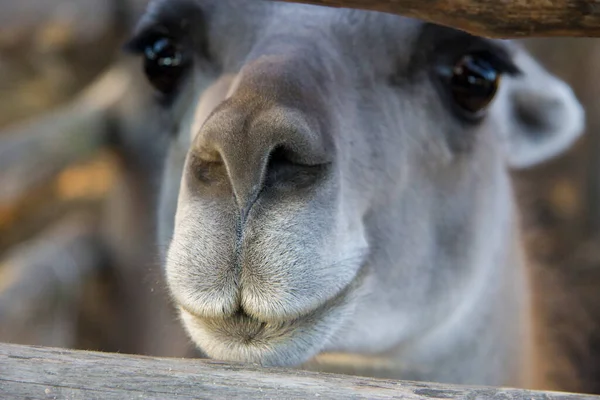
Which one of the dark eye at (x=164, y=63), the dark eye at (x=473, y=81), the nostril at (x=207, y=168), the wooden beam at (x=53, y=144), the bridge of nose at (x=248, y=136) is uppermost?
the dark eye at (x=473, y=81)

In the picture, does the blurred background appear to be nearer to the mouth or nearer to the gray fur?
the gray fur

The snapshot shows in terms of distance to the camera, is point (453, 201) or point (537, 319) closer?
point (453, 201)

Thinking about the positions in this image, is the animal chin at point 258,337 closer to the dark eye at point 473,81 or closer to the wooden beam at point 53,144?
the dark eye at point 473,81

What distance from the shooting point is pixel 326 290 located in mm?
1562

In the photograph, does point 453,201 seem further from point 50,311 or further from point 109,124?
point 50,311

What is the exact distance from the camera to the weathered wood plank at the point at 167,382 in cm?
115

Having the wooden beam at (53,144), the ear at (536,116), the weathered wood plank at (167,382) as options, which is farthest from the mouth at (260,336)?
the wooden beam at (53,144)

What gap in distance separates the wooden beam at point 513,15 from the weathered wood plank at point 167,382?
630 mm

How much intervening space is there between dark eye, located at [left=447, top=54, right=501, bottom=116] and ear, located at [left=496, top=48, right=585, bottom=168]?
0.62m

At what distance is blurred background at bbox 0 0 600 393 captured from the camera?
3.51 meters

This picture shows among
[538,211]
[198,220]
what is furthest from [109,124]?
[538,211]

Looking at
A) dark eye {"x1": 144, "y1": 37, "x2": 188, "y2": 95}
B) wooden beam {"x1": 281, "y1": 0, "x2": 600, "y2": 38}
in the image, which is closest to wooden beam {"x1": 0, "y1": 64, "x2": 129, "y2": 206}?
dark eye {"x1": 144, "y1": 37, "x2": 188, "y2": 95}

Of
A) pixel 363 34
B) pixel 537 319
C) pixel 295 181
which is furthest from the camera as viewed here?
pixel 537 319

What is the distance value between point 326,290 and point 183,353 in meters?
1.37
